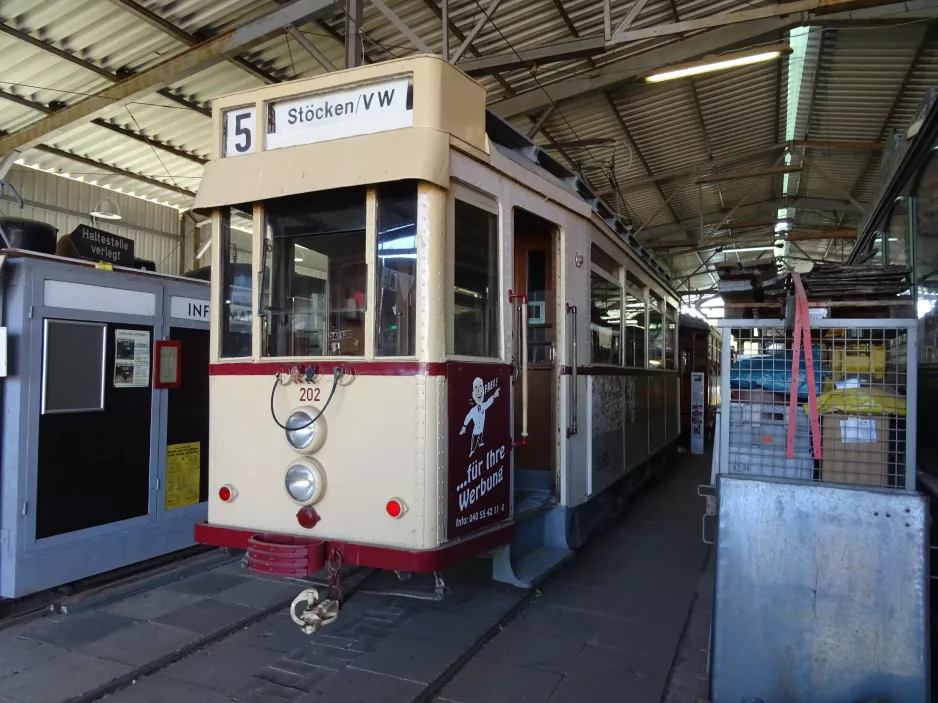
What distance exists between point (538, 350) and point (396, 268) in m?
2.08

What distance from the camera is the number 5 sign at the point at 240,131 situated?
12.7ft

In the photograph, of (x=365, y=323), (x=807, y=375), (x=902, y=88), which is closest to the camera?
(x=807, y=375)

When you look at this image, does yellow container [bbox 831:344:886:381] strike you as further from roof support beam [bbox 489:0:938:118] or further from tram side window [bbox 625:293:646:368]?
roof support beam [bbox 489:0:938:118]

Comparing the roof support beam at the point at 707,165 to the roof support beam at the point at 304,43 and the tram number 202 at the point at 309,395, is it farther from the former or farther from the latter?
the tram number 202 at the point at 309,395

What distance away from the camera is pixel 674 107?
464 inches

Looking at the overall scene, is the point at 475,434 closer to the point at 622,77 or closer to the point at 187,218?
the point at 622,77

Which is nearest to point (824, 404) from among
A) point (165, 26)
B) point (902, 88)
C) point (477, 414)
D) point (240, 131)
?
point (477, 414)

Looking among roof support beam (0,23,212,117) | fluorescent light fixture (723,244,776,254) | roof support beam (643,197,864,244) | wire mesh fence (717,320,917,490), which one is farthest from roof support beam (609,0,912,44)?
fluorescent light fixture (723,244,776,254)

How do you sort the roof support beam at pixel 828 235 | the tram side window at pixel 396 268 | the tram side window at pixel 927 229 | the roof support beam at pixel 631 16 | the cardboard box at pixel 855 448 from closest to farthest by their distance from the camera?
the cardboard box at pixel 855 448
the tram side window at pixel 396 268
the tram side window at pixel 927 229
the roof support beam at pixel 631 16
the roof support beam at pixel 828 235

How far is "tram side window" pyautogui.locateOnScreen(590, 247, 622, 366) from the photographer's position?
550 cm

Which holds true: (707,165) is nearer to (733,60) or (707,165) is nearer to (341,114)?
(733,60)

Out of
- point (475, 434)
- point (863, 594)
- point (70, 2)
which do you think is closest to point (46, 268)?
point (475, 434)

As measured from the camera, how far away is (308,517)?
3592 mm

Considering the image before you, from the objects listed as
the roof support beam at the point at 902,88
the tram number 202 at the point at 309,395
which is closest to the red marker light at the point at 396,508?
the tram number 202 at the point at 309,395
